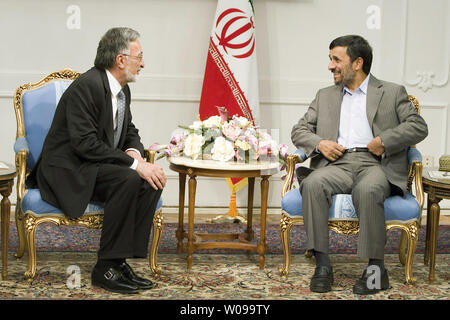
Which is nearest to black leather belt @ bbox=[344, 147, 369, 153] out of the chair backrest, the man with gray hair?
the man with gray hair

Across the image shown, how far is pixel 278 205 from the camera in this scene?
230 inches

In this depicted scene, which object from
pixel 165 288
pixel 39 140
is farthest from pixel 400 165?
pixel 39 140

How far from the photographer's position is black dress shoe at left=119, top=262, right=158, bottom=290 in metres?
3.53

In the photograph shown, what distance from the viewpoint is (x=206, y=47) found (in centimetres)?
556

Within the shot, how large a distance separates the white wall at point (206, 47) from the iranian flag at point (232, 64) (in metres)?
0.23

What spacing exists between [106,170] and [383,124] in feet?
5.66

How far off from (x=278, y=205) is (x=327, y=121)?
74.7 inches

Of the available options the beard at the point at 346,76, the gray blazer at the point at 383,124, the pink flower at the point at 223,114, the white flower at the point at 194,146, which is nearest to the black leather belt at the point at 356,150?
the gray blazer at the point at 383,124

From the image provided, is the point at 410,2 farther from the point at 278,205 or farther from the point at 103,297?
the point at 103,297

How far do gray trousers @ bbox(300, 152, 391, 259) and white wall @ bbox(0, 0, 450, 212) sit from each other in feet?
6.40

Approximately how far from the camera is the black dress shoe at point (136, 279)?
3525 millimetres

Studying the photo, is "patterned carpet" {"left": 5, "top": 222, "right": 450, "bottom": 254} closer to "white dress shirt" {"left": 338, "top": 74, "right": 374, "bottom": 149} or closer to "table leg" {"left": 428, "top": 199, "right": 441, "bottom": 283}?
"table leg" {"left": 428, "top": 199, "right": 441, "bottom": 283}

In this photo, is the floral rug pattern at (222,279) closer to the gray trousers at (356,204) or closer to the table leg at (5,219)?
the table leg at (5,219)

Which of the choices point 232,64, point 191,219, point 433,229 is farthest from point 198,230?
point 433,229
